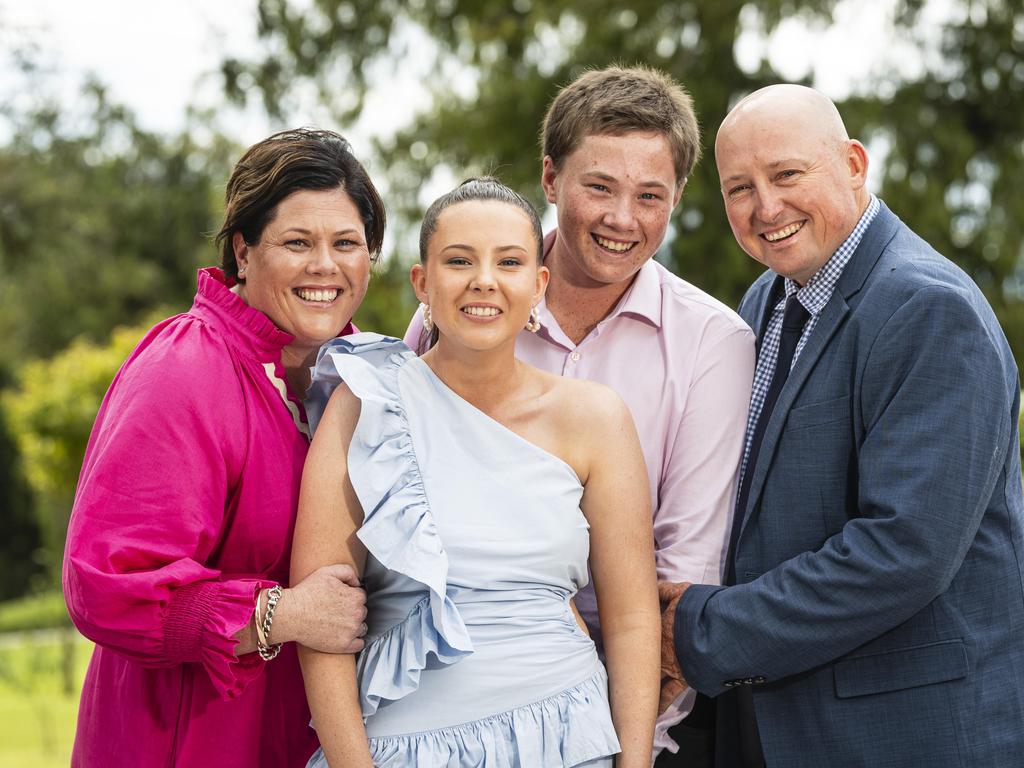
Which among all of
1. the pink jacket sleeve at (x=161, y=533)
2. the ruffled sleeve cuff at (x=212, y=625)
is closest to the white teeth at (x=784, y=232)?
the pink jacket sleeve at (x=161, y=533)

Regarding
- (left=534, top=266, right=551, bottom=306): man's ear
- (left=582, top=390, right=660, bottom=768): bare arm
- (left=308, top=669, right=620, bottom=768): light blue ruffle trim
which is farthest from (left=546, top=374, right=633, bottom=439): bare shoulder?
(left=308, top=669, right=620, bottom=768): light blue ruffle trim

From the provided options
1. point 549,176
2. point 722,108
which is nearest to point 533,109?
point 722,108

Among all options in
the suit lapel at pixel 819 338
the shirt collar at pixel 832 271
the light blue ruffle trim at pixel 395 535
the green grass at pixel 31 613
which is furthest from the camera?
the green grass at pixel 31 613

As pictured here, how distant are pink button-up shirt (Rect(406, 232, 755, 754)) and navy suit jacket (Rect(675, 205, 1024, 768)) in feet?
0.46

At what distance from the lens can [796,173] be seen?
280cm

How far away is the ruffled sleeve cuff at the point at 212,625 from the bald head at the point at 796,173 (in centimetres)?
152

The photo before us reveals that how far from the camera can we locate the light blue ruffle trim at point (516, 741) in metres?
2.37

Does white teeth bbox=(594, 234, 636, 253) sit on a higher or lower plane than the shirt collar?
higher

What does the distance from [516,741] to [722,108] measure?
742 cm

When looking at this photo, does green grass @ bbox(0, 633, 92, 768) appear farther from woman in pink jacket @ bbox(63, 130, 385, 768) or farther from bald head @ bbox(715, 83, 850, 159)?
bald head @ bbox(715, 83, 850, 159)

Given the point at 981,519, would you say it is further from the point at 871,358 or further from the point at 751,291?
the point at 751,291

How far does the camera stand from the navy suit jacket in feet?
8.10

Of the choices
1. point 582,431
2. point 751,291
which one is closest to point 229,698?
point 582,431

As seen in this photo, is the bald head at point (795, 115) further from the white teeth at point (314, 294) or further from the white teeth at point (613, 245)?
the white teeth at point (314, 294)
